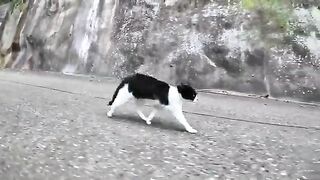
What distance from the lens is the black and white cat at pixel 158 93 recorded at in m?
4.79

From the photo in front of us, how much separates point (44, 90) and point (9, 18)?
12726mm

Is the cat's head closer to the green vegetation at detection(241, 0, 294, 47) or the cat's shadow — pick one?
the cat's shadow

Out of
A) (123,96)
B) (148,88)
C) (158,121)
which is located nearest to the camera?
(148,88)

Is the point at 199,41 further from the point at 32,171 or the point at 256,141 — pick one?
the point at 32,171

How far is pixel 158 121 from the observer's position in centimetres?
561

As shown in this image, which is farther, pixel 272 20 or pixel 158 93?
pixel 272 20

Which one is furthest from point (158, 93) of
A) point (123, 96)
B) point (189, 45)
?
point (189, 45)

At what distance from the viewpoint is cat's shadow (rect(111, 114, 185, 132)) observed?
16.9ft

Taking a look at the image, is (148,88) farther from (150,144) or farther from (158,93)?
(150,144)

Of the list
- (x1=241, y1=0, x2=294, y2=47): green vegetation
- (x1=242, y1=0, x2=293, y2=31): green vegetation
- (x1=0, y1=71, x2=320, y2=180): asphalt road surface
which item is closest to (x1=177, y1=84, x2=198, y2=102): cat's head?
(x1=0, y1=71, x2=320, y2=180): asphalt road surface

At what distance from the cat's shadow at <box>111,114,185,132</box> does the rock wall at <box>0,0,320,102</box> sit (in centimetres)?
436

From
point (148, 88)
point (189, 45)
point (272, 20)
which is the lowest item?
→ point (148, 88)

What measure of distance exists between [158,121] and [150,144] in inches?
58.1

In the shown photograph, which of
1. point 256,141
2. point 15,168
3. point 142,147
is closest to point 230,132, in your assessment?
point 256,141
